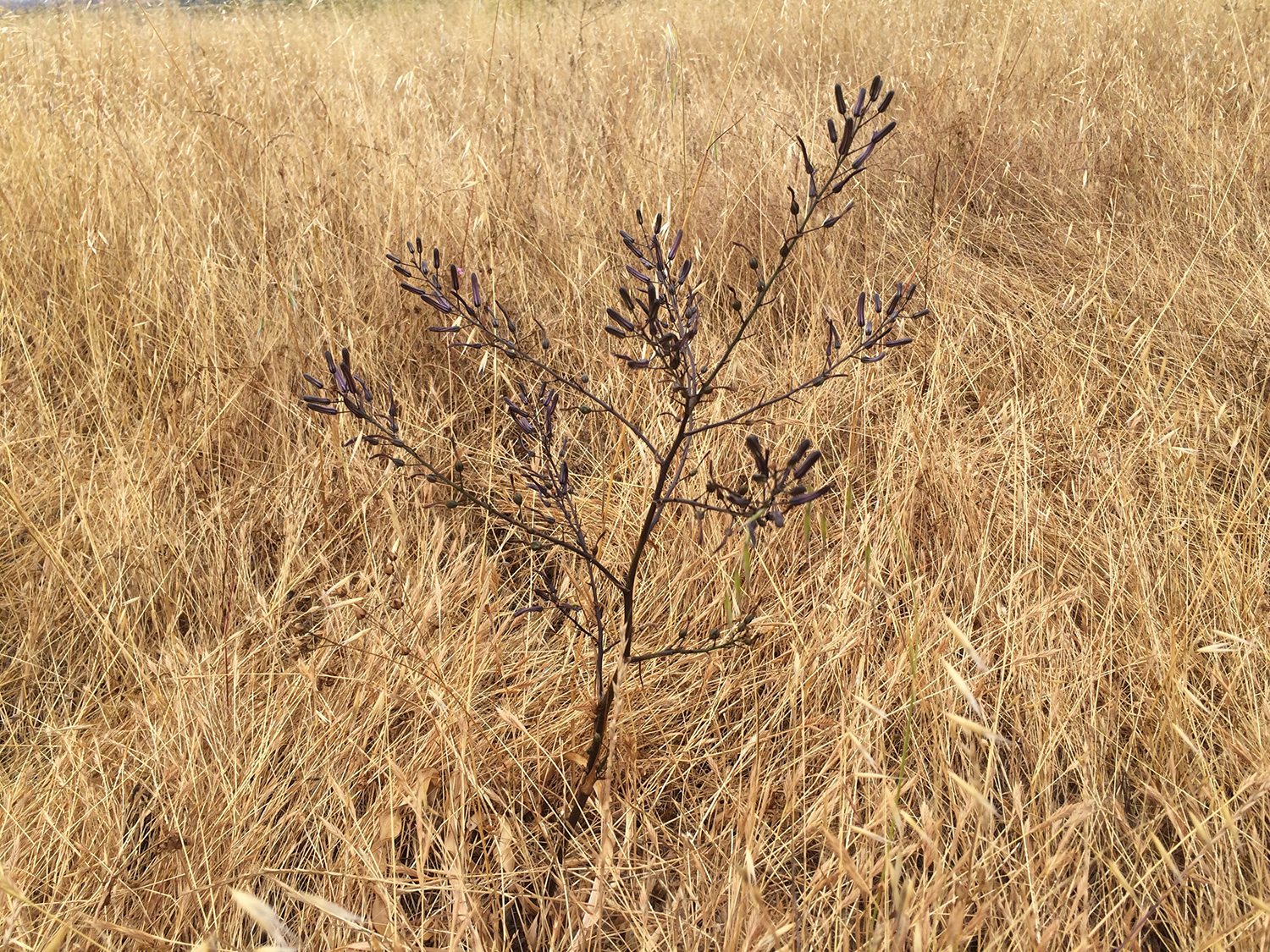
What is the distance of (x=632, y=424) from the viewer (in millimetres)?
1382

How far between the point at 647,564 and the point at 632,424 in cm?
26

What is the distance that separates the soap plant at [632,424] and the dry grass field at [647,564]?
0.19 feet

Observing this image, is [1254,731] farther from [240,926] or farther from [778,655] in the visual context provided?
[240,926]

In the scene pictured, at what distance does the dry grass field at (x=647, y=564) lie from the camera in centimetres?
100

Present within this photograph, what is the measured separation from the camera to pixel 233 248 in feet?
6.31

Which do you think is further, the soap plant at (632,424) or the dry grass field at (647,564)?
the dry grass field at (647,564)

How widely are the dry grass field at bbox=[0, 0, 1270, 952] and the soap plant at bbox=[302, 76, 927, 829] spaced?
59 millimetres

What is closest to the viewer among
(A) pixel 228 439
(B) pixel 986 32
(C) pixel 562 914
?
(C) pixel 562 914

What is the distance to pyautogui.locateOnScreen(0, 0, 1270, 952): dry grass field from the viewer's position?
100 cm

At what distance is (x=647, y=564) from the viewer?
1.46m

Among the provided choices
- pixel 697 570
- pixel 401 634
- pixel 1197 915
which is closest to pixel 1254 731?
pixel 1197 915

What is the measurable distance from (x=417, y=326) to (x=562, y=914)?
4.38 feet

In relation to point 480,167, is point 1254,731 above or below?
below

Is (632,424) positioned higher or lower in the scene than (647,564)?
higher
